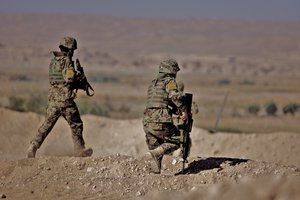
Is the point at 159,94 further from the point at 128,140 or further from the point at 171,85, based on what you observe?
the point at 128,140

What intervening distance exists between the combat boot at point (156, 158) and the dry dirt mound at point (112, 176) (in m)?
0.12

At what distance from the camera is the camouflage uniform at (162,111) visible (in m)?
11.0

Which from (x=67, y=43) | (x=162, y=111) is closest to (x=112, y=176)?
(x=162, y=111)

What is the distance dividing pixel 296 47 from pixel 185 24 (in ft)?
166

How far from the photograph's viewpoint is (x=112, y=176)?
11.9 m

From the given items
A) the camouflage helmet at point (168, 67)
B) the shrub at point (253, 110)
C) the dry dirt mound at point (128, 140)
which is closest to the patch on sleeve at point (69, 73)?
the camouflage helmet at point (168, 67)

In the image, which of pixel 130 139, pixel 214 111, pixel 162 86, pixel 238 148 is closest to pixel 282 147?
pixel 238 148

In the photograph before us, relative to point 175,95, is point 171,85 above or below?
above

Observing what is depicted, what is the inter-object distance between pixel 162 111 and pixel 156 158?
0.66 m

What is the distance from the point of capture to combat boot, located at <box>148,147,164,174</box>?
11055 millimetres

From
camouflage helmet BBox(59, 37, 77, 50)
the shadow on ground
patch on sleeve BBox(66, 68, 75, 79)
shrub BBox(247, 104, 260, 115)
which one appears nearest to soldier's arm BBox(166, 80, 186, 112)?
the shadow on ground

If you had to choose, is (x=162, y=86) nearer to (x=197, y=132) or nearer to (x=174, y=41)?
(x=197, y=132)

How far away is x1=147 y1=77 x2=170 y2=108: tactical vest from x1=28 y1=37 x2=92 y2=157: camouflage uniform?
73.8 inches

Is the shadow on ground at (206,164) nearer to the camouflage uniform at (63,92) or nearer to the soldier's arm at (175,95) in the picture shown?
the soldier's arm at (175,95)
